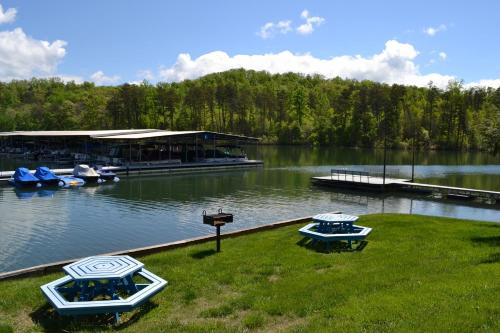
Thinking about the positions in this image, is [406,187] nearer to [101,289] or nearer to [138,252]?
[138,252]

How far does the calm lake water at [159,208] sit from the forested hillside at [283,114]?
59.9 m

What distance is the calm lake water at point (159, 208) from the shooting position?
17656 mm

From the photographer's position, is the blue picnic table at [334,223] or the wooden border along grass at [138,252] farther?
the blue picnic table at [334,223]

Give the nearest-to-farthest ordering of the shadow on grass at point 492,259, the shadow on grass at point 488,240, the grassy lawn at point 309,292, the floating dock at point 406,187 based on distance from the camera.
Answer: the grassy lawn at point 309,292 → the shadow on grass at point 492,259 → the shadow on grass at point 488,240 → the floating dock at point 406,187

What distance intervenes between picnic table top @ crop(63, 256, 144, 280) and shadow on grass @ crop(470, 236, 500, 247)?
8.53 meters

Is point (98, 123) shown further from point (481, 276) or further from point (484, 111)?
point (481, 276)

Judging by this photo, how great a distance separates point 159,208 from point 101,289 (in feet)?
60.5

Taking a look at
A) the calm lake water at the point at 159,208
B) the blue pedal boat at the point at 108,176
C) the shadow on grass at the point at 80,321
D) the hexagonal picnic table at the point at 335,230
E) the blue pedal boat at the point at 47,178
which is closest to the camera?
the shadow on grass at the point at 80,321

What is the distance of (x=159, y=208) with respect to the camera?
2611 cm

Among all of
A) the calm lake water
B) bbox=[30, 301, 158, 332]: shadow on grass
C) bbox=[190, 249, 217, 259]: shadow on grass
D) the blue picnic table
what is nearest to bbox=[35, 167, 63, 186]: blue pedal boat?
the calm lake water

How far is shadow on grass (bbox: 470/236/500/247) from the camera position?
37.4ft

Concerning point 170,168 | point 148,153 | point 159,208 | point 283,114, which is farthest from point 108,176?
point 283,114

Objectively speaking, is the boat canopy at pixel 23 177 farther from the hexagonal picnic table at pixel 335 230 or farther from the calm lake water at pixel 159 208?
the hexagonal picnic table at pixel 335 230

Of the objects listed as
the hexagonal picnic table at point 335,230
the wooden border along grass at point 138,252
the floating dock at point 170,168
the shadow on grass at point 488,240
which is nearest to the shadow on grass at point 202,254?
the wooden border along grass at point 138,252
